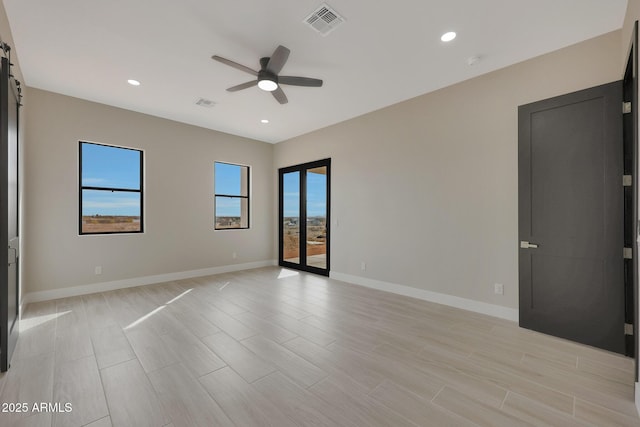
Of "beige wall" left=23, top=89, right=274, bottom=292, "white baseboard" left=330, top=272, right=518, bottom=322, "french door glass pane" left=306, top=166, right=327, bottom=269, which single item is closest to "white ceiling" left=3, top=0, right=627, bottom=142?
"beige wall" left=23, top=89, right=274, bottom=292

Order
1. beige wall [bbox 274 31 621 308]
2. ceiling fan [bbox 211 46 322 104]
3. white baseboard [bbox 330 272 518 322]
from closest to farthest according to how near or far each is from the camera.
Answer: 1. ceiling fan [bbox 211 46 322 104]
2. beige wall [bbox 274 31 621 308]
3. white baseboard [bbox 330 272 518 322]

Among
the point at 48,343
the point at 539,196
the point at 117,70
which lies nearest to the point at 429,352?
the point at 539,196

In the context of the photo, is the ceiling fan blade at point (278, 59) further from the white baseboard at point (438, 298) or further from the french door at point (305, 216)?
the white baseboard at point (438, 298)

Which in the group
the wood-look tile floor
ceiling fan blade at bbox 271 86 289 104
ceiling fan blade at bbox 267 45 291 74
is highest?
ceiling fan blade at bbox 267 45 291 74

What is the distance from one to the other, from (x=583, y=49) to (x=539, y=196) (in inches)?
59.7

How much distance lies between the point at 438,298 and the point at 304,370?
2429mm

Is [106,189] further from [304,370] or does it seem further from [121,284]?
A: [304,370]

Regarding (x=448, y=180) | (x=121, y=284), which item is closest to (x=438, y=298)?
(x=448, y=180)

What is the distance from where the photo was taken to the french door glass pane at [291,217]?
6270 millimetres

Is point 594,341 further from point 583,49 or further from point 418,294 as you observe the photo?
point 583,49

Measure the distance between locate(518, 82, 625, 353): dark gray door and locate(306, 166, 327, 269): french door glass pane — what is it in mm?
3359

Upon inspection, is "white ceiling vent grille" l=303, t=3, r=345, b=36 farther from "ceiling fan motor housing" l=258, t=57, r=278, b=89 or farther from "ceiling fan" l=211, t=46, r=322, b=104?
"ceiling fan motor housing" l=258, t=57, r=278, b=89

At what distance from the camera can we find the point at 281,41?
2811mm

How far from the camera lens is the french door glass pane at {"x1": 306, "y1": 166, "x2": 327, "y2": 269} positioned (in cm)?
567
